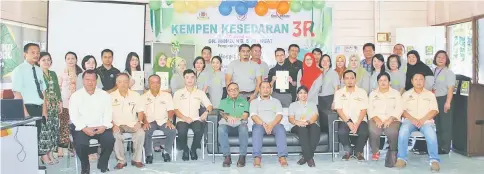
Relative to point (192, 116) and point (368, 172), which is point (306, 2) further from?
point (368, 172)

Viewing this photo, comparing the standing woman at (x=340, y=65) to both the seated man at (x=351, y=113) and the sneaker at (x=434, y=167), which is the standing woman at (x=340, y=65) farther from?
the sneaker at (x=434, y=167)

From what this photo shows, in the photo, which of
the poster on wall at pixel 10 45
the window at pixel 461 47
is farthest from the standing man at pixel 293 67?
the poster on wall at pixel 10 45

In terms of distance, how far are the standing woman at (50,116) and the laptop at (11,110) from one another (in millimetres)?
1119

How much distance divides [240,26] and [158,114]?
2.80 meters

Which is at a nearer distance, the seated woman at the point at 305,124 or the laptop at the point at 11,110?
the laptop at the point at 11,110

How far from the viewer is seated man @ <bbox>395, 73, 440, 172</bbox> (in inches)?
209

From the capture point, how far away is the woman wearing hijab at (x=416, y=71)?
603cm

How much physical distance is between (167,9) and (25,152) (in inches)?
172

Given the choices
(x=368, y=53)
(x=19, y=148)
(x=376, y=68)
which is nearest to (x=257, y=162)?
(x=376, y=68)

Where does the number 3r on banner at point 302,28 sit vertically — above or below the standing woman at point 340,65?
above

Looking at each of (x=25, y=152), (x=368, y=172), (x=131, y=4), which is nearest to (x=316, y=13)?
(x=131, y=4)

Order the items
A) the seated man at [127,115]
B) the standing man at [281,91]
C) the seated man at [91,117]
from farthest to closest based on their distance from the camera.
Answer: the standing man at [281,91], the seated man at [127,115], the seated man at [91,117]

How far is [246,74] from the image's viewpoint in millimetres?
6273

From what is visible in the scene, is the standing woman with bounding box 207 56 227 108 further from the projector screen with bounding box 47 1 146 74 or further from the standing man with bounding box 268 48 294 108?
the projector screen with bounding box 47 1 146 74
